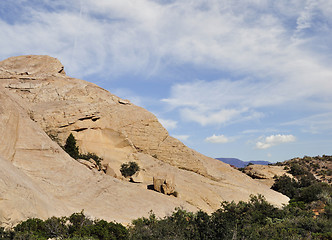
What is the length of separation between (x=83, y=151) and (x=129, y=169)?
5.29 metres

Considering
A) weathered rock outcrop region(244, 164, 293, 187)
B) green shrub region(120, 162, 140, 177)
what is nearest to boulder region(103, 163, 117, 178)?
green shrub region(120, 162, 140, 177)

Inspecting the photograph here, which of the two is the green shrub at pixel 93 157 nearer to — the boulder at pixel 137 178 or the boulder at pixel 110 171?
the boulder at pixel 110 171

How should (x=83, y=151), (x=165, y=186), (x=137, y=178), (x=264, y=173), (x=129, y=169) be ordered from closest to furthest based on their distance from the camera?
(x=165, y=186)
(x=137, y=178)
(x=129, y=169)
(x=83, y=151)
(x=264, y=173)

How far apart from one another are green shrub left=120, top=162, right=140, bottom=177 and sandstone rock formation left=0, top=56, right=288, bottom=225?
90cm

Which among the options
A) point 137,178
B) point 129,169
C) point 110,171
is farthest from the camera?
point 129,169

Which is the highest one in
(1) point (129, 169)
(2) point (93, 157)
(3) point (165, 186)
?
(2) point (93, 157)

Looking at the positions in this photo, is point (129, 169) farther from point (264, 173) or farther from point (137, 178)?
point (264, 173)

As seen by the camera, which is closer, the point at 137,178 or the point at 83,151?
the point at 137,178

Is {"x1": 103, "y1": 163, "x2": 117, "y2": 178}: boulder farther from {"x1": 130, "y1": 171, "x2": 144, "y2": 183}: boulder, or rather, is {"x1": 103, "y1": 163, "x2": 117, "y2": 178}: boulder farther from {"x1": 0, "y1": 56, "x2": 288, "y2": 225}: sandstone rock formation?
{"x1": 130, "y1": 171, "x2": 144, "y2": 183}: boulder

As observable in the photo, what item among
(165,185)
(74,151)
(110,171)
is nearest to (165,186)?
(165,185)

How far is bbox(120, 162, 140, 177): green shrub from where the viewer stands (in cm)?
3138

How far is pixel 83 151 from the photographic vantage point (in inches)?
1294

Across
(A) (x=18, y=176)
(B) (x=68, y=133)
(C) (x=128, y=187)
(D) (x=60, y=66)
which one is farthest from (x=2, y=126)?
(D) (x=60, y=66)

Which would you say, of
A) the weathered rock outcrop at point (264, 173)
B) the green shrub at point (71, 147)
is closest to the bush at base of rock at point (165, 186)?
the green shrub at point (71, 147)
